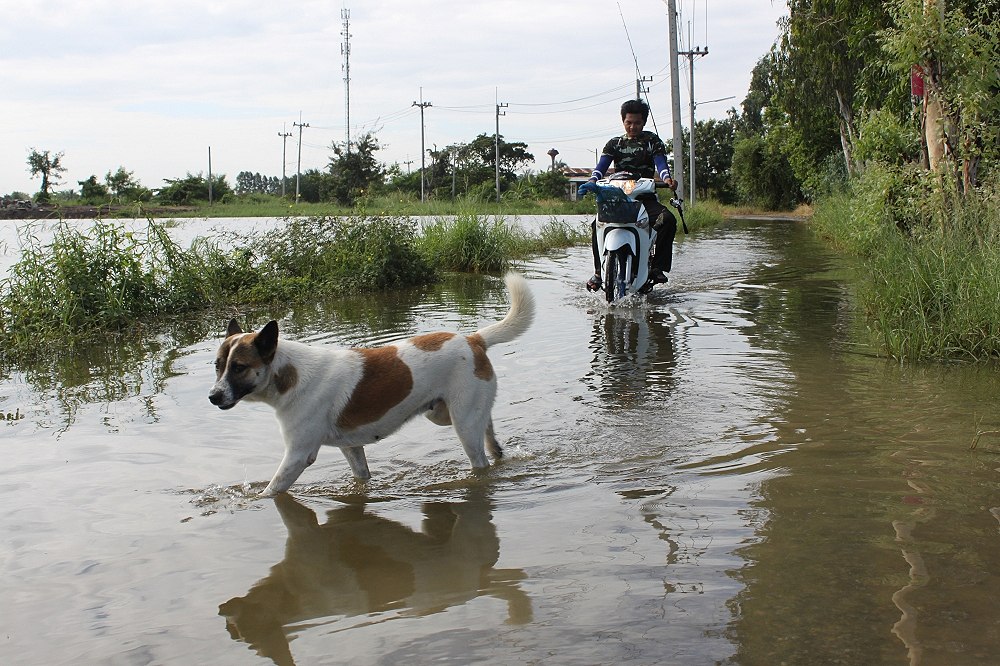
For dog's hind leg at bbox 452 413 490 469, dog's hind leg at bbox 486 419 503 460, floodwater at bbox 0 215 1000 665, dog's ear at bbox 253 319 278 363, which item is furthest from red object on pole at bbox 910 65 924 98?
dog's ear at bbox 253 319 278 363

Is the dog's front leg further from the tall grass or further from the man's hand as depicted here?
the man's hand

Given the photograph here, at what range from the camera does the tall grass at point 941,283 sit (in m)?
7.51

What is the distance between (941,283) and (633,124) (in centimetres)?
472

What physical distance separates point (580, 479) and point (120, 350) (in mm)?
6416

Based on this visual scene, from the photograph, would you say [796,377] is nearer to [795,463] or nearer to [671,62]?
[795,463]

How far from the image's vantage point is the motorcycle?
443 inches

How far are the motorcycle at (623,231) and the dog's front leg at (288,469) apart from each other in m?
6.71

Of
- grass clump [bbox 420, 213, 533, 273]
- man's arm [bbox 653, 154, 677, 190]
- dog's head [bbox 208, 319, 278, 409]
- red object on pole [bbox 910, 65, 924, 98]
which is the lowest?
dog's head [bbox 208, 319, 278, 409]

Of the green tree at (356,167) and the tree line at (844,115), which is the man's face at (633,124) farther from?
the green tree at (356,167)

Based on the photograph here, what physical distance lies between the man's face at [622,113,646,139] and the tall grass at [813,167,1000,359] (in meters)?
3.35

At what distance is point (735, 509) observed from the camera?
14.6ft

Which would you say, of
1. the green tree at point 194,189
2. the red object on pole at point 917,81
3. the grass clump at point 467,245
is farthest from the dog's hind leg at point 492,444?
the green tree at point 194,189

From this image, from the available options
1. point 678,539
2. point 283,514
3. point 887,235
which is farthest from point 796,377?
point 887,235

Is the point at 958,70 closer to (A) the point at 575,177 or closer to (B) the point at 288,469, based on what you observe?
(B) the point at 288,469
